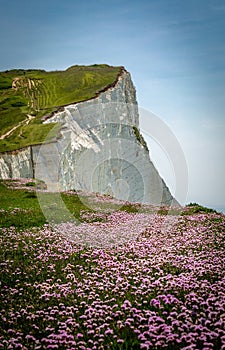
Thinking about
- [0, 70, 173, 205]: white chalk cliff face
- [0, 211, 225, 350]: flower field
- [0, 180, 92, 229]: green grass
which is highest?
[0, 70, 173, 205]: white chalk cliff face

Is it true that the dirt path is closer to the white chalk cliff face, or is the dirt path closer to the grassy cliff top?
the grassy cliff top

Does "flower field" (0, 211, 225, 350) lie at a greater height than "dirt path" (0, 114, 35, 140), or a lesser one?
lesser

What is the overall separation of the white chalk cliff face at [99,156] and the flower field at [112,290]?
3336cm

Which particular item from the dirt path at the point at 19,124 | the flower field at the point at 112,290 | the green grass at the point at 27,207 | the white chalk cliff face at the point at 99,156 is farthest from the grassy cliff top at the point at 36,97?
the flower field at the point at 112,290

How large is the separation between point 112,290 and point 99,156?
59010 mm

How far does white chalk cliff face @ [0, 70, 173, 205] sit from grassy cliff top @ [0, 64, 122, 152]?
2303 millimetres

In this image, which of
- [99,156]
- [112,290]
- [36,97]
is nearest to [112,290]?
[112,290]

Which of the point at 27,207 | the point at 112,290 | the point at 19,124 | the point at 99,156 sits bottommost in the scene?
the point at 112,290

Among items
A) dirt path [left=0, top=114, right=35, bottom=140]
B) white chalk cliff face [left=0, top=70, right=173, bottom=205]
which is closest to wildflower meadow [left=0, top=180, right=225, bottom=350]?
white chalk cliff face [left=0, top=70, right=173, bottom=205]

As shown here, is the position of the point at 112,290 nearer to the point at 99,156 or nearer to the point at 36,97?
the point at 99,156

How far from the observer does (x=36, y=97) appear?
271ft

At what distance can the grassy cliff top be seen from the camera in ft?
191

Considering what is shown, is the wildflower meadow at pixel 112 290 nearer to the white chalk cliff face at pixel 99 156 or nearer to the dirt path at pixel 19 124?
the white chalk cliff face at pixel 99 156

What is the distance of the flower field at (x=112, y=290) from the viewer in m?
8.46
